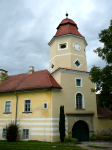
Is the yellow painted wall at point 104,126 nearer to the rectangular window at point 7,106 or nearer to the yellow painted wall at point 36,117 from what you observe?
the yellow painted wall at point 36,117

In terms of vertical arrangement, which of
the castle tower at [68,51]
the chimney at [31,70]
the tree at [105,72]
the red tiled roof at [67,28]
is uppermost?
the red tiled roof at [67,28]

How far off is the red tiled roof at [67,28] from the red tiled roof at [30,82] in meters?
6.14

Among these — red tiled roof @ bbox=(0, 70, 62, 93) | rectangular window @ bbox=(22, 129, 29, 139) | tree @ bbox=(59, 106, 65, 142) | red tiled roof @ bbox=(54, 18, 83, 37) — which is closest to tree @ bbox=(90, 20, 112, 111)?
tree @ bbox=(59, 106, 65, 142)

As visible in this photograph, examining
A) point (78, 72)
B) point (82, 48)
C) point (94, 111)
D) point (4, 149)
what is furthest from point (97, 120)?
point (4, 149)

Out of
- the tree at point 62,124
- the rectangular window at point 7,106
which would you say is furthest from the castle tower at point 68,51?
the rectangular window at point 7,106

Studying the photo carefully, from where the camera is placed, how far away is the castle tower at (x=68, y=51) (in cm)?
1966

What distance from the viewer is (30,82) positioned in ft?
64.3

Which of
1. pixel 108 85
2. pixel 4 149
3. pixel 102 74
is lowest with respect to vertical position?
pixel 4 149

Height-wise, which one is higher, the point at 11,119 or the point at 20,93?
the point at 20,93

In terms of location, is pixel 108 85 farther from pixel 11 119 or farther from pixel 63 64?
pixel 11 119

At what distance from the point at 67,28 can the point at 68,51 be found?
396 cm

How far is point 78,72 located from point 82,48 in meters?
4.00

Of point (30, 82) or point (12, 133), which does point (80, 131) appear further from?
point (30, 82)

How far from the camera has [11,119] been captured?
1827 cm
